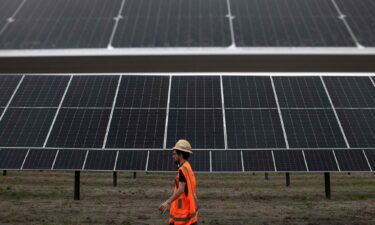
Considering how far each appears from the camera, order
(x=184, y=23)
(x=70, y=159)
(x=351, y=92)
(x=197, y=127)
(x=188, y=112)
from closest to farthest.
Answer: (x=184, y=23) < (x=70, y=159) < (x=197, y=127) < (x=188, y=112) < (x=351, y=92)

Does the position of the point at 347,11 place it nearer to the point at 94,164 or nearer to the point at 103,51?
the point at 103,51

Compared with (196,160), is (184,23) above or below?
above

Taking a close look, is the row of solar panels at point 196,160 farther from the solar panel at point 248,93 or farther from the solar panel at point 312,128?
the solar panel at point 248,93

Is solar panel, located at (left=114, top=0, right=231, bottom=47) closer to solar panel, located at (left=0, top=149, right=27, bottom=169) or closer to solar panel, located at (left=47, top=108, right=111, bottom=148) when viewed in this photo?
solar panel, located at (left=47, top=108, right=111, bottom=148)

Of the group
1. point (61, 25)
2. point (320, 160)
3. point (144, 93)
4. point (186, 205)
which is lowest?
point (320, 160)

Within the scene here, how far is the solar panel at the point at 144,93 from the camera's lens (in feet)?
48.9

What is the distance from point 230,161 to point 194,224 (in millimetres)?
5153

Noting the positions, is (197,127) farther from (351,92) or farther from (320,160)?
(351,92)

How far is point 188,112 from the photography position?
49.8 feet

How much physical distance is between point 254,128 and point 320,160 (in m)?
1.89

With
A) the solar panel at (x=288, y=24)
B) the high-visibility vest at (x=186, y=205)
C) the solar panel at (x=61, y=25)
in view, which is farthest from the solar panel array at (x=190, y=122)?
the high-visibility vest at (x=186, y=205)

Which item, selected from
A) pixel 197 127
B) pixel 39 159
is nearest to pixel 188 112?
pixel 197 127

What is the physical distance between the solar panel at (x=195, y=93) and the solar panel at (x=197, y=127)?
0.26 meters

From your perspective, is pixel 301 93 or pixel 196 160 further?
pixel 301 93
